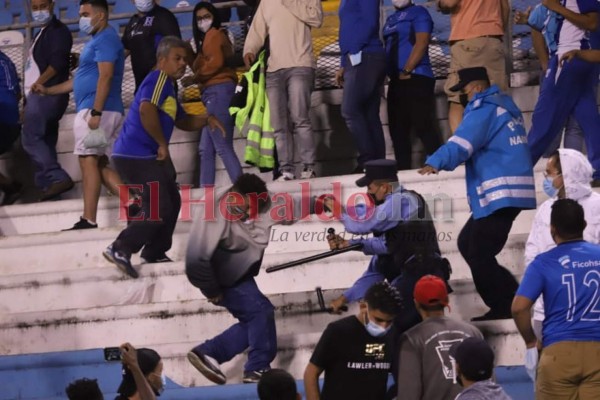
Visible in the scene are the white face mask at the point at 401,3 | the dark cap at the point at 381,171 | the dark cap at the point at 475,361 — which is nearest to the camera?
the dark cap at the point at 475,361

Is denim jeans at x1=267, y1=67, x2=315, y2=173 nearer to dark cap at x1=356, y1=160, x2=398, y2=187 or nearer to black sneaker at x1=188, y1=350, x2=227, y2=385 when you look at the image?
dark cap at x1=356, y1=160, x2=398, y2=187

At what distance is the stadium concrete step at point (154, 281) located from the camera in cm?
1152

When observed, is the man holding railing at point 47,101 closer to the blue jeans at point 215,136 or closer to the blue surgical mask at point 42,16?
the blue surgical mask at point 42,16

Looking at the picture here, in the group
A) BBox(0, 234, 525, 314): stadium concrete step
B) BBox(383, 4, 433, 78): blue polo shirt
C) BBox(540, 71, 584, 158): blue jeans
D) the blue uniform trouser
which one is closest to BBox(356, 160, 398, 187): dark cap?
BBox(0, 234, 525, 314): stadium concrete step

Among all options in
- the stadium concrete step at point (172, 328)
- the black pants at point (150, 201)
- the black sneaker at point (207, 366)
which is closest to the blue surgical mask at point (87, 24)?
the black pants at point (150, 201)

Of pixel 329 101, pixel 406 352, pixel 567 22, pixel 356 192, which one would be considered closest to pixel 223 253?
pixel 406 352

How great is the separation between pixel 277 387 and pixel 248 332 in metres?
3.00

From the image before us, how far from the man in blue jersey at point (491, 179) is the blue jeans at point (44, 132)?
189 inches

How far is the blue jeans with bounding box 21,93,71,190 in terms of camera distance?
1383 centimetres

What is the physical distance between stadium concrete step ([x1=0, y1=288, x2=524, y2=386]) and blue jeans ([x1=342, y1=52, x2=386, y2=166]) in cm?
224

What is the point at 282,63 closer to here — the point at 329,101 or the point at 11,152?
the point at 329,101

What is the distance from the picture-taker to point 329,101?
47.0 feet

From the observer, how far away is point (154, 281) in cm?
1180

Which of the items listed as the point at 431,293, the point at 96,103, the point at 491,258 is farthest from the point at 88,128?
the point at 431,293
